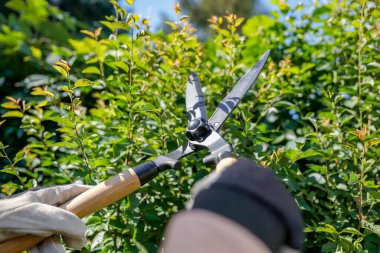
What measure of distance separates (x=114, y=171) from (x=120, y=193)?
0.67 metres

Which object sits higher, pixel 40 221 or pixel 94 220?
pixel 40 221

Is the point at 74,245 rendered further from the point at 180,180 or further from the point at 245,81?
the point at 180,180

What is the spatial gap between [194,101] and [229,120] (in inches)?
19.3

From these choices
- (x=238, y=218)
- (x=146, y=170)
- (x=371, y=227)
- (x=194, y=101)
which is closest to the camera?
(x=238, y=218)

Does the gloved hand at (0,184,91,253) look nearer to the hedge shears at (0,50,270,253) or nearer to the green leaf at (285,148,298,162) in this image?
the hedge shears at (0,50,270,253)

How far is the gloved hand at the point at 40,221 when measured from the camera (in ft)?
3.30

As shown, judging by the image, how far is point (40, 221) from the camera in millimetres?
1018

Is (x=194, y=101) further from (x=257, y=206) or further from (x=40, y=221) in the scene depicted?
(x=257, y=206)

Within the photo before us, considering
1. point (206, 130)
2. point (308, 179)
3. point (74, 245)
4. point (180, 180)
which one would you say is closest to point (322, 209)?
point (308, 179)

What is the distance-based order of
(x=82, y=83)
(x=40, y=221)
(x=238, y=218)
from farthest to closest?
(x=82, y=83) < (x=40, y=221) < (x=238, y=218)

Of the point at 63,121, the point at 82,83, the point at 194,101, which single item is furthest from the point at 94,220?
the point at 194,101

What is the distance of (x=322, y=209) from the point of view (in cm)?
189

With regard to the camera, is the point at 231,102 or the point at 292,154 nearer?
the point at 231,102

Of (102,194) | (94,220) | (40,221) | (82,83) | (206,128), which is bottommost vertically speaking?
(94,220)
